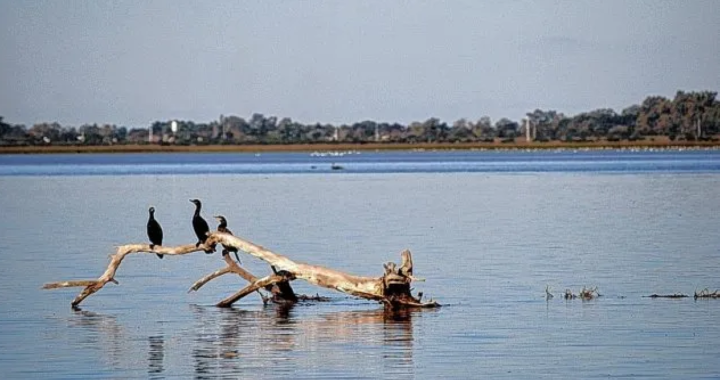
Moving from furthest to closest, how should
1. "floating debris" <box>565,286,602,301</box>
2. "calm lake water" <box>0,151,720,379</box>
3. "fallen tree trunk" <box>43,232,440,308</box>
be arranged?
"floating debris" <box>565,286,602,301</box>, "fallen tree trunk" <box>43,232,440,308</box>, "calm lake water" <box>0,151,720,379</box>

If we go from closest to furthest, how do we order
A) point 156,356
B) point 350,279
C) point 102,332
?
1. point 156,356
2. point 102,332
3. point 350,279

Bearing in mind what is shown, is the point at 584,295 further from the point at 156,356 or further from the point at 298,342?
the point at 156,356

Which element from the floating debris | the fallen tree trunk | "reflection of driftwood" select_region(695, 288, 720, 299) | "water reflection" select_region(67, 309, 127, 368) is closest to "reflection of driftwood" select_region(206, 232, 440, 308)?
the fallen tree trunk

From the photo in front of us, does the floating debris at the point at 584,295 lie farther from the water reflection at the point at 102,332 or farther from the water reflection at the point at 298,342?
the water reflection at the point at 102,332

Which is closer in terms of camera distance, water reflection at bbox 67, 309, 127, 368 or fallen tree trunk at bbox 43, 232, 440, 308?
water reflection at bbox 67, 309, 127, 368

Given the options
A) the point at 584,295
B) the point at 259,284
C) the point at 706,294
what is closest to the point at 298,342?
the point at 259,284

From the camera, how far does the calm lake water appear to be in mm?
17344

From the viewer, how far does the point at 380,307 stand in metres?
21.9

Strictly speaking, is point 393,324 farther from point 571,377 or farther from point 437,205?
point 437,205

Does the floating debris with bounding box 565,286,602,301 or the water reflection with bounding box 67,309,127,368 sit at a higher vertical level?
the floating debris with bounding box 565,286,602,301

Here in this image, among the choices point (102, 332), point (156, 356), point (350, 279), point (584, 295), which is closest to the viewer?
point (156, 356)

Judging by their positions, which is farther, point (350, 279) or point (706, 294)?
point (706, 294)

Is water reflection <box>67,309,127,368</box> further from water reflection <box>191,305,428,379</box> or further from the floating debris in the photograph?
the floating debris

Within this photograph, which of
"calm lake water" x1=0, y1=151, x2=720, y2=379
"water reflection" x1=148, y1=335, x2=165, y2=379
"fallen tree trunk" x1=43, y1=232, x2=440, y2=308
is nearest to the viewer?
"water reflection" x1=148, y1=335, x2=165, y2=379
